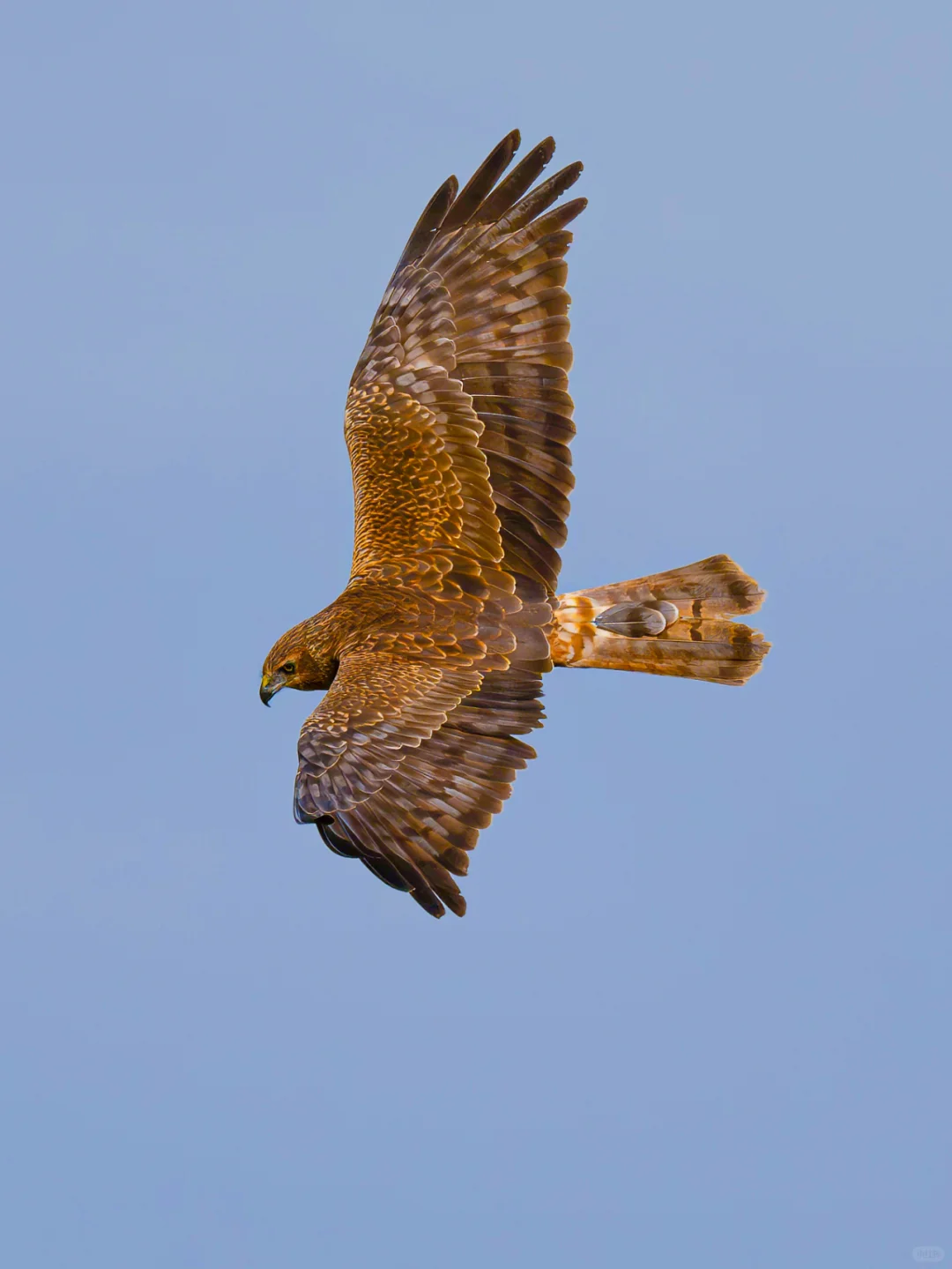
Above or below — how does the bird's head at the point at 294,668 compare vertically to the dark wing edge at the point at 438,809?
above

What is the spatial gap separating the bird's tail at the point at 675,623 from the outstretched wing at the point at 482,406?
0.59m

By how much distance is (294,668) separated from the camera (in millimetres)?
11195

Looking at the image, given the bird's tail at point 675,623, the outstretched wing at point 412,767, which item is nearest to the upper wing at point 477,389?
the bird's tail at point 675,623

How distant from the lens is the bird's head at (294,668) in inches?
436

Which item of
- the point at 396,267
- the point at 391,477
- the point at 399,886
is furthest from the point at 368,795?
the point at 396,267

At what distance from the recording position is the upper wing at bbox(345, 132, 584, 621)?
10977mm

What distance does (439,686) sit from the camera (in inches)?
407

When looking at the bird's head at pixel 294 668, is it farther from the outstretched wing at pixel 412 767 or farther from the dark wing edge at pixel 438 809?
the dark wing edge at pixel 438 809

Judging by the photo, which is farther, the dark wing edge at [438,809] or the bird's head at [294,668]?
the bird's head at [294,668]

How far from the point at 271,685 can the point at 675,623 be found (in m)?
2.36

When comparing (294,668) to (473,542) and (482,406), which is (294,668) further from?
(482,406)

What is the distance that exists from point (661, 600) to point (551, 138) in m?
2.71

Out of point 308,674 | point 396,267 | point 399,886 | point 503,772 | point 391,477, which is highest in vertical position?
point 396,267

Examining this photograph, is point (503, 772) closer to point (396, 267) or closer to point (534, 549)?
point (534, 549)
